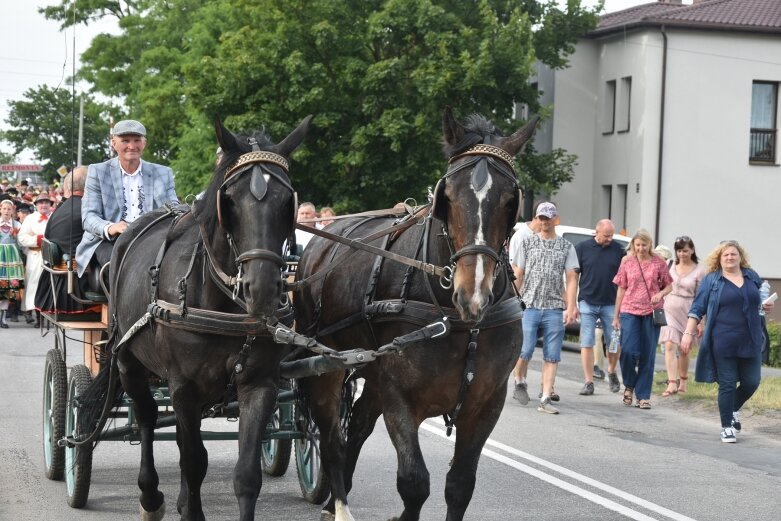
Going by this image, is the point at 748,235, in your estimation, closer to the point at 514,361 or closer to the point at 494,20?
the point at 494,20

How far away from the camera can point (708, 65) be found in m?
36.4

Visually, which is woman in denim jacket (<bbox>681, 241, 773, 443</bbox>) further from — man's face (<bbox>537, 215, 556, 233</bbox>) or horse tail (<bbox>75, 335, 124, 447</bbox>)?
horse tail (<bbox>75, 335, 124, 447</bbox>)

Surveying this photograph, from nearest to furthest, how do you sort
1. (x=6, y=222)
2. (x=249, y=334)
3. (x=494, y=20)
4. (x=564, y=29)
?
(x=249, y=334), (x=6, y=222), (x=494, y=20), (x=564, y=29)

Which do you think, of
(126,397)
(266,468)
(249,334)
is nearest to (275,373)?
(249,334)

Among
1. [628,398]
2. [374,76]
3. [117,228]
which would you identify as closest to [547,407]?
[628,398]

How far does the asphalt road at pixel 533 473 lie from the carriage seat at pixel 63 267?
1327 mm

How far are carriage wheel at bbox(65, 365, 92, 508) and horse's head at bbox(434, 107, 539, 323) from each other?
10.2 feet

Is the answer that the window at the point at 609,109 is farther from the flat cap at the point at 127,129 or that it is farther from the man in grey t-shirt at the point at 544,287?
the flat cap at the point at 127,129

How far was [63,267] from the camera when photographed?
9.11 metres

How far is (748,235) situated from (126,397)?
104ft

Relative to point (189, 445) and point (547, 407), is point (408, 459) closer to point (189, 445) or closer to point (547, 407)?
point (189, 445)

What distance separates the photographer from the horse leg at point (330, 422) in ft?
24.0

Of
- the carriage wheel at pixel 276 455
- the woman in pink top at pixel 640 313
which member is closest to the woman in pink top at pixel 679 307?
the woman in pink top at pixel 640 313

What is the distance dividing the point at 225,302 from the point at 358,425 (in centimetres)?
177
